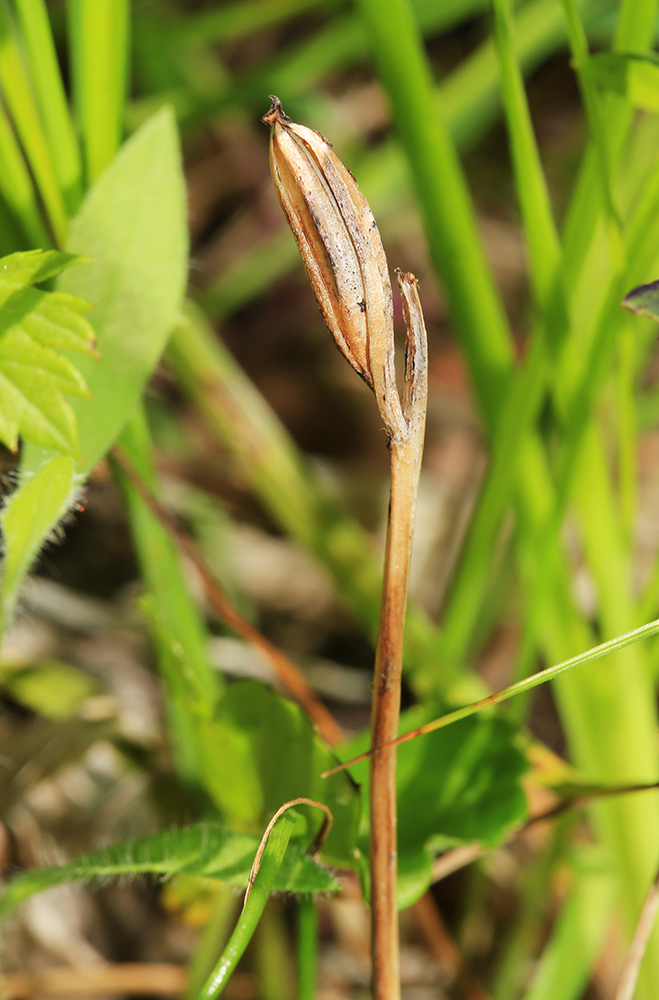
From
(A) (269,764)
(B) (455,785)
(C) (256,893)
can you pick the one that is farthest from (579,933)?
(C) (256,893)

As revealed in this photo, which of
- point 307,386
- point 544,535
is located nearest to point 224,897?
point 544,535

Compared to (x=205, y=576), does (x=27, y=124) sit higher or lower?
higher

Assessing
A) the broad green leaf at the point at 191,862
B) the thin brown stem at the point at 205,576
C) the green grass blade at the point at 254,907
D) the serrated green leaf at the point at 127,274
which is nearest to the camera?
the green grass blade at the point at 254,907

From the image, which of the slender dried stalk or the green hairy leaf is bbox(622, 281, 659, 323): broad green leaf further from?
the green hairy leaf

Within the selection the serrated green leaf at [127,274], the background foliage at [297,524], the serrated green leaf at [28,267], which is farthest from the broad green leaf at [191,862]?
the serrated green leaf at [28,267]

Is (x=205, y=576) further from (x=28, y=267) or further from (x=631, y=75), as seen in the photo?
(x=631, y=75)

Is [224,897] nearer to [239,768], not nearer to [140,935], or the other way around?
[140,935]

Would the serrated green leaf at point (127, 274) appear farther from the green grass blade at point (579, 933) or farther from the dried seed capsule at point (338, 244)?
the green grass blade at point (579, 933)
